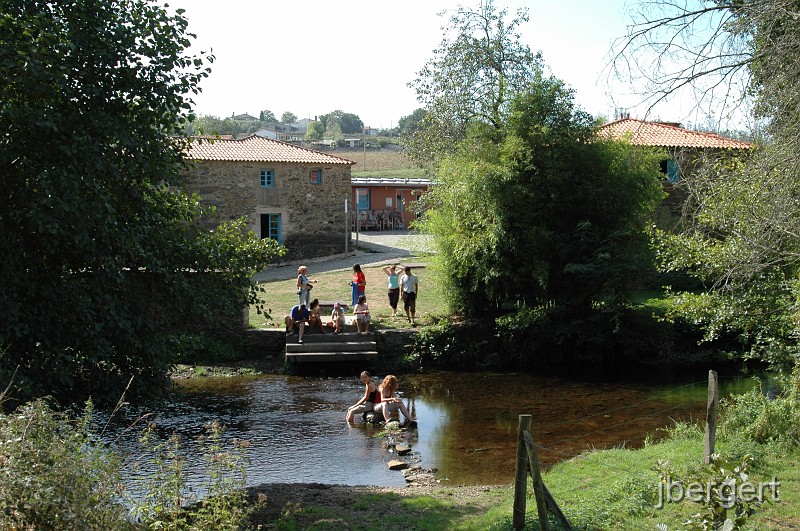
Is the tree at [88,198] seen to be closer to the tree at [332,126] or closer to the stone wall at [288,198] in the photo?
the stone wall at [288,198]

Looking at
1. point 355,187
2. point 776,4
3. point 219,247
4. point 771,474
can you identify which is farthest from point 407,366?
point 355,187

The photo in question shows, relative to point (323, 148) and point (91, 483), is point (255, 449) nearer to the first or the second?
point (91, 483)

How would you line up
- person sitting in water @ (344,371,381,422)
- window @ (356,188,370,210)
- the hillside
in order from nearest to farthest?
person sitting in water @ (344,371,381,422) → window @ (356,188,370,210) → the hillside

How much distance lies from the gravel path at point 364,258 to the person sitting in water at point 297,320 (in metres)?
4.54

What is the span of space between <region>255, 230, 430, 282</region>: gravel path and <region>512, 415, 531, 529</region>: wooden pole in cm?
1484

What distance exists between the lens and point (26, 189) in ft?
27.1

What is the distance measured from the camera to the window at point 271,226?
29438 millimetres

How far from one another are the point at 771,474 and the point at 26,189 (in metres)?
8.39

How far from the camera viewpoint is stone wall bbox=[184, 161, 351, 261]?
28281mm

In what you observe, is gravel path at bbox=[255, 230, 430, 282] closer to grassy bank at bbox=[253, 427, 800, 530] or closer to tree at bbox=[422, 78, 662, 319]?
tree at bbox=[422, 78, 662, 319]

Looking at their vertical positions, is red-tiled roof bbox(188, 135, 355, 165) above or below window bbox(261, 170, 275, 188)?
above

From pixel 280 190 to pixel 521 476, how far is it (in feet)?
79.1

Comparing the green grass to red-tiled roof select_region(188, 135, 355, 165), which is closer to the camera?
the green grass

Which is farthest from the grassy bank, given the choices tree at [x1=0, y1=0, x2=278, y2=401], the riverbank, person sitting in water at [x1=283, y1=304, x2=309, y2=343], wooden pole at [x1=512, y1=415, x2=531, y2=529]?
person sitting in water at [x1=283, y1=304, x2=309, y2=343]
